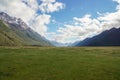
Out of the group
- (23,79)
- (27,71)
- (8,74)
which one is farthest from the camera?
(27,71)

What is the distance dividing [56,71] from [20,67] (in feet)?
31.1

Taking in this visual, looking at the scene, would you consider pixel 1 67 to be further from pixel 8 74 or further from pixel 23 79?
pixel 23 79

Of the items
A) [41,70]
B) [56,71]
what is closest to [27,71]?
[41,70]

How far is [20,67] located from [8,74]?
702 cm

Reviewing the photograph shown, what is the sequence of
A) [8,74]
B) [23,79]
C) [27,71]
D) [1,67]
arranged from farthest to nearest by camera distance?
[1,67] → [27,71] → [8,74] → [23,79]

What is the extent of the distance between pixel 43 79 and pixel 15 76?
5.99 metres

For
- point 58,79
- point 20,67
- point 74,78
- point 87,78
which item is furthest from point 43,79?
point 20,67

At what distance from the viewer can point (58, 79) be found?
39.1m

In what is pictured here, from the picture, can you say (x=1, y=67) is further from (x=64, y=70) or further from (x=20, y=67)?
(x=64, y=70)

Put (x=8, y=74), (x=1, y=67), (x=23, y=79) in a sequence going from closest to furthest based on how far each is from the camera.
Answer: (x=23, y=79) < (x=8, y=74) < (x=1, y=67)

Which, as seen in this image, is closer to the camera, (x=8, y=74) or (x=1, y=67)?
(x=8, y=74)

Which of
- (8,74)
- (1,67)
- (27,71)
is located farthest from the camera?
(1,67)

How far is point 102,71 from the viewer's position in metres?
46.0

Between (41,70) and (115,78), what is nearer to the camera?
(115,78)
